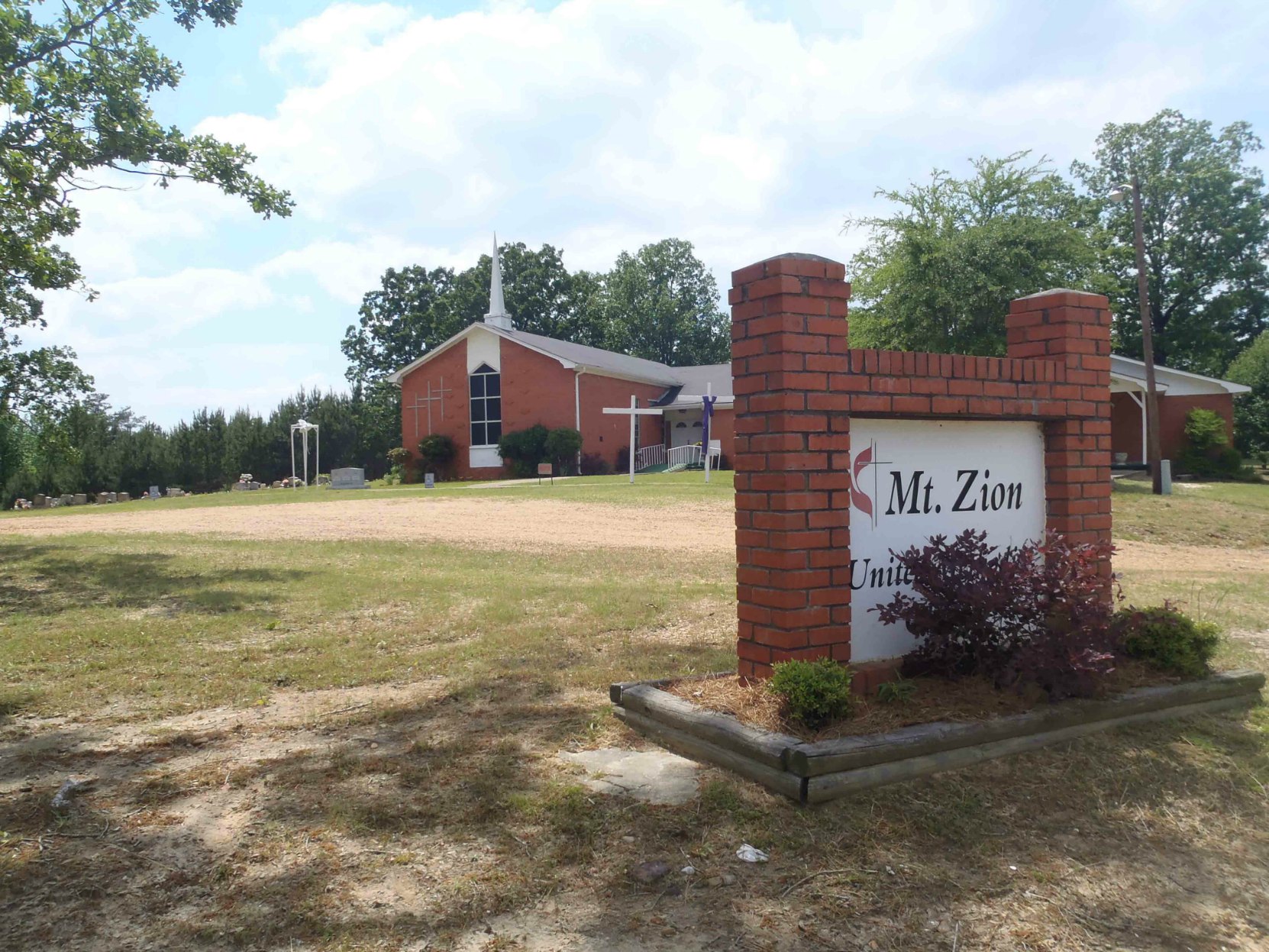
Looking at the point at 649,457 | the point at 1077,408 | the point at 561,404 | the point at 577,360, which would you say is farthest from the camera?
the point at 649,457

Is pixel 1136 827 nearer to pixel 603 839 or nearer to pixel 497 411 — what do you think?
pixel 603 839

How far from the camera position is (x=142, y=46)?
35.2ft

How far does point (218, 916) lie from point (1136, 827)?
330 cm

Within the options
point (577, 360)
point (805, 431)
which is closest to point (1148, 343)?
point (577, 360)

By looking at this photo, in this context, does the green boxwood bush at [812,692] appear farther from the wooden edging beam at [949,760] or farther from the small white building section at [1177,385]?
the small white building section at [1177,385]

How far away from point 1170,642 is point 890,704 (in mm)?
1821

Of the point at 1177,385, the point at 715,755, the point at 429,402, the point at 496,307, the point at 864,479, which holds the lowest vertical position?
the point at 715,755

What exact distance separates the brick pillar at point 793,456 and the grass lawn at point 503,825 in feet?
2.72

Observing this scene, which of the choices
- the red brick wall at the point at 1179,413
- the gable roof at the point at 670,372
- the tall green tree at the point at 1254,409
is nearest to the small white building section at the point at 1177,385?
the gable roof at the point at 670,372

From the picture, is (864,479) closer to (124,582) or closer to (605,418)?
(124,582)

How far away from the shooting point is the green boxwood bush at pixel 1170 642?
5.02 metres

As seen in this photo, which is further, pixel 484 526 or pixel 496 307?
pixel 496 307

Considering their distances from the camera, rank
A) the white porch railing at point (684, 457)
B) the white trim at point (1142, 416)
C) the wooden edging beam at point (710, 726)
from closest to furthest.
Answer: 1. the wooden edging beam at point (710, 726)
2. the white trim at point (1142, 416)
3. the white porch railing at point (684, 457)

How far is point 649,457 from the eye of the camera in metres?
37.6
